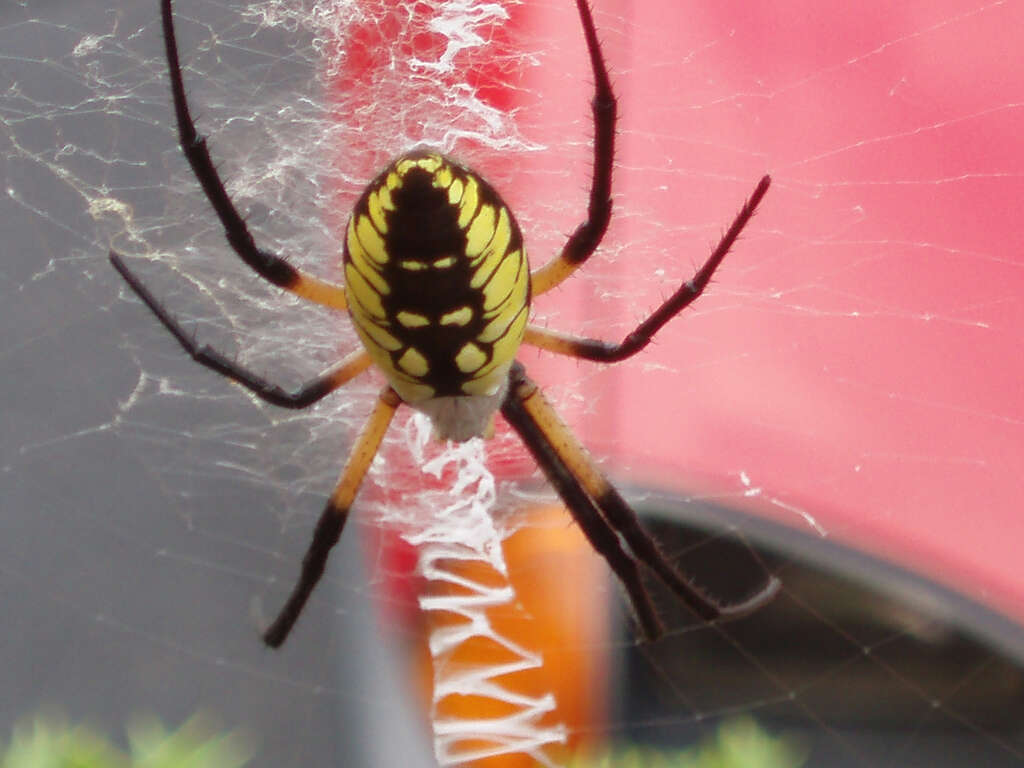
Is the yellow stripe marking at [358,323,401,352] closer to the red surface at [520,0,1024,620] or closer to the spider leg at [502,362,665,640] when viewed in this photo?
the spider leg at [502,362,665,640]

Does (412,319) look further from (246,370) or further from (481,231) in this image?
(246,370)

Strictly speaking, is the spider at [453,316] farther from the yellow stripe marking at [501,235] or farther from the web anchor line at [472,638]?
the web anchor line at [472,638]

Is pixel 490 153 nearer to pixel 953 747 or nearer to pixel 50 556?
pixel 50 556

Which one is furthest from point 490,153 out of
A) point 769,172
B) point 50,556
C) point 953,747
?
point 953,747

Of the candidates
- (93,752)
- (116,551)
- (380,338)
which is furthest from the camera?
(116,551)

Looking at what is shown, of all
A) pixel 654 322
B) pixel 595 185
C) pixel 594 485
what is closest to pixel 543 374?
pixel 594 485

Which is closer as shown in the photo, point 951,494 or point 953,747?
point 951,494
